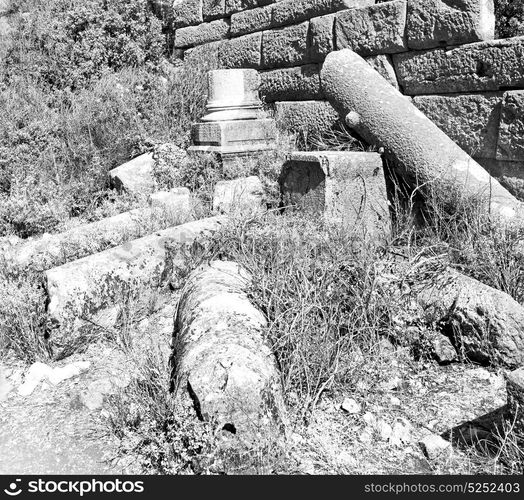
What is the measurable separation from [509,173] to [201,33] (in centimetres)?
558

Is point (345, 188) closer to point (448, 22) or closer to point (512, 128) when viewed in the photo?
point (512, 128)

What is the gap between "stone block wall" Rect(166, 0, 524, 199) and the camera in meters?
5.34

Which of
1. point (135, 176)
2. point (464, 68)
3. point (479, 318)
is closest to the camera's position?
point (479, 318)

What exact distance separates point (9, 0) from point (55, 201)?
6814mm

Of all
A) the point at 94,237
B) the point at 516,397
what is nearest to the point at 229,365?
the point at 516,397

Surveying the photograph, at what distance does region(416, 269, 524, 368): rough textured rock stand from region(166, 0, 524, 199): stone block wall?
199 cm

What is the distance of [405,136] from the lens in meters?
5.08

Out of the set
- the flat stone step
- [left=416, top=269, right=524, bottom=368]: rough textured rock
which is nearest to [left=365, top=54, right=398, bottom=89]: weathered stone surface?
the flat stone step

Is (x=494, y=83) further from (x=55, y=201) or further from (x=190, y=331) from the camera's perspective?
(x=55, y=201)

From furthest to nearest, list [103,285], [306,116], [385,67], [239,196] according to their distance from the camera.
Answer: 1. [306,116]
2. [385,67]
3. [239,196]
4. [103,285]

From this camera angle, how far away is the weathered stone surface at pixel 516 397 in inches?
104

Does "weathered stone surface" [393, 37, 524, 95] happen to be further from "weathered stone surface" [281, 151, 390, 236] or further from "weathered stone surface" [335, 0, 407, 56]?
"weathered stone surface" [281, 151, 390, 236]

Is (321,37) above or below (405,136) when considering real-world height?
above

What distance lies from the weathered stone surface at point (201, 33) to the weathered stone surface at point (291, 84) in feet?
4.22
